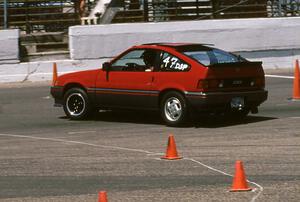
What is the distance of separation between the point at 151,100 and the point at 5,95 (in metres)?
6.76

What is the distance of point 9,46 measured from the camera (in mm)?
22359

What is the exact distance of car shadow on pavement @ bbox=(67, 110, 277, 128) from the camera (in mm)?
13414

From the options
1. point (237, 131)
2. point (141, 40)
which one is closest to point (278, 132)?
point (237, 131)

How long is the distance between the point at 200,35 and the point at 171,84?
1078 centimetres

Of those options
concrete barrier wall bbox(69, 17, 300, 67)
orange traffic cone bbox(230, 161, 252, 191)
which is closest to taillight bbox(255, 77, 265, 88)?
orange traffic cone bbox(230, 161, 252, 191)

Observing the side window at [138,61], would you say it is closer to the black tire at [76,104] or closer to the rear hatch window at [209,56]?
the rear hatch window at [209,56]

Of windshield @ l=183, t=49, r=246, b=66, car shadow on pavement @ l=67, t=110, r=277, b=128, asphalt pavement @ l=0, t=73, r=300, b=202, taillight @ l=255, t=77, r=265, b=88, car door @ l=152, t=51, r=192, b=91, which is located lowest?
car shadow on pavement @ l=67, t=110, r=277, b=128

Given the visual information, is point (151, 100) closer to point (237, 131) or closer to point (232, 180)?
point (237, 131)

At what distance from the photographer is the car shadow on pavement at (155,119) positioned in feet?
44.0

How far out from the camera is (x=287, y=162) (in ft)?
30.9

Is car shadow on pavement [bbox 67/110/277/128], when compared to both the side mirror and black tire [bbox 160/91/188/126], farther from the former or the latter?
the side mirror

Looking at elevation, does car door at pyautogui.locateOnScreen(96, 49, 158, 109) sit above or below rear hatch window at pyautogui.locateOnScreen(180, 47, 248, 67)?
below

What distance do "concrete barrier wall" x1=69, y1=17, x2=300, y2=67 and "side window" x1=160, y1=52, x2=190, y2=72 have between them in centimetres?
970

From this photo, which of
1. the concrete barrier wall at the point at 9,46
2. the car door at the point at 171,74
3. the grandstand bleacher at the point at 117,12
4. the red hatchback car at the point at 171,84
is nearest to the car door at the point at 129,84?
the red hatchback car at the point at 171,84
